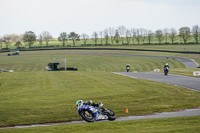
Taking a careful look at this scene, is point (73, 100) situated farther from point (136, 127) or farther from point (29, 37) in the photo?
point (29, 37)

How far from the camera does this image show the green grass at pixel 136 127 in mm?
14230

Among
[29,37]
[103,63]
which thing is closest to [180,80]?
[103,63]

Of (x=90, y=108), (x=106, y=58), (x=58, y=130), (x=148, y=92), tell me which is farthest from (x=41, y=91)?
(x=106, y=58)

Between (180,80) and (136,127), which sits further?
(180,80)

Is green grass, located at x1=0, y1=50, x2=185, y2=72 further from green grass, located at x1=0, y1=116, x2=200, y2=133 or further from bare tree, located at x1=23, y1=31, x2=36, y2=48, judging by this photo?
bare tree, located at x1=23, y1=31, x2=36, y2=48

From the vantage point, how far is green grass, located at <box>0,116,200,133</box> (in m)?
14.2

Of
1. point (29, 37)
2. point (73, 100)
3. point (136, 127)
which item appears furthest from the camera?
point (29, 37)

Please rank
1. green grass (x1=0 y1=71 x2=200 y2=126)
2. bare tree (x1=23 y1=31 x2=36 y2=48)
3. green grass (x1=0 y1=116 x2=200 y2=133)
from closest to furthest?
green grass (x1=0 y1=116 x2=200 y2=133) → green grass (x1=0 y1=71 x2=200 y2=126) → bare tree (x1=23 y1=31 x2=36 y2=48)

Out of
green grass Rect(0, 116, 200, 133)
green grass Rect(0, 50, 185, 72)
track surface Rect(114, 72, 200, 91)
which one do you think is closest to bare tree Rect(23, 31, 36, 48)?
green grass Rect(0, 50, 185, 72)

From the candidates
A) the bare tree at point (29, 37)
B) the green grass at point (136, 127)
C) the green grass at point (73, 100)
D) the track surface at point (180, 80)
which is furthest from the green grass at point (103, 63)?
the bare tree at point (29, 37)

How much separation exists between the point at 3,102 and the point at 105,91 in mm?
9629

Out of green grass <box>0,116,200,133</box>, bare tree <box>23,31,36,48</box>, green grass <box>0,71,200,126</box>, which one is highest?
bare tree <box>23,31,36,48</box>

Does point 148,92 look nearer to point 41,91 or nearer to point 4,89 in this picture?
point 41,91

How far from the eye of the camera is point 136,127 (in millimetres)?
15289
